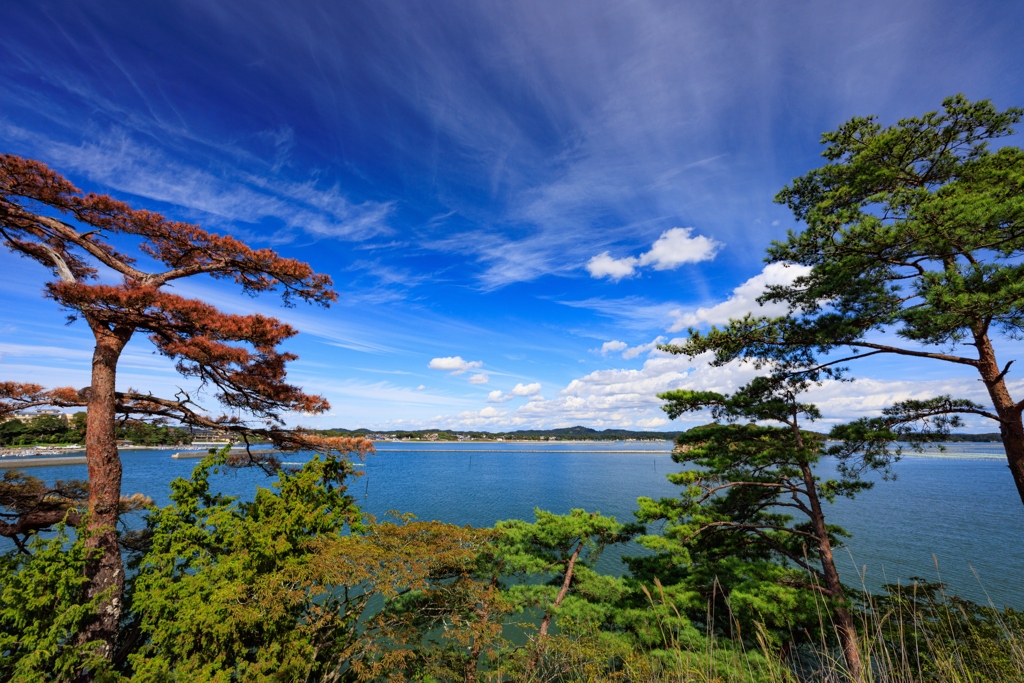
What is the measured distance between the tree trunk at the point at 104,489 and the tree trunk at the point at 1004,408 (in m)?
15.7

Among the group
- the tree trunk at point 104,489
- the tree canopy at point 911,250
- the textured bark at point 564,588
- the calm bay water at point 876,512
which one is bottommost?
the calm bay water at point 876,512

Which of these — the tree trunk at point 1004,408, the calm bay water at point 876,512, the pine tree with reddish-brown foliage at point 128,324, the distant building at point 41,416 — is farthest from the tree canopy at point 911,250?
the distant building at point 41,416

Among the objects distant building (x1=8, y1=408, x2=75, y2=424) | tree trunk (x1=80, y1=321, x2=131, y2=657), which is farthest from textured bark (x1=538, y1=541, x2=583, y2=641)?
distant building (x1=8, y1=408, x2=75, y2=424)

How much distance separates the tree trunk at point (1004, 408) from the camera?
24.6ft

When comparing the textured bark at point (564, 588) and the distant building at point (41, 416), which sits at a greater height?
the distant building at point (41, 416)

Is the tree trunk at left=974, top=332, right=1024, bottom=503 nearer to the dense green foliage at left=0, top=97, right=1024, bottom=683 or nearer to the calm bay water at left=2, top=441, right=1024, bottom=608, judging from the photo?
the dense green foliage at left=0, top=97, right=1024, bottom=683

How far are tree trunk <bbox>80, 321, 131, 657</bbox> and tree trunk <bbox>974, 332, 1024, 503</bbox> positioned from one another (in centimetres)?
1565

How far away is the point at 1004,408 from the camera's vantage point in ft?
25.3

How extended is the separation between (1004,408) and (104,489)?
54.0 feet

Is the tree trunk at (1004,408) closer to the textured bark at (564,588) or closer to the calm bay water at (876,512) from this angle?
the calm bay water at (876,512)

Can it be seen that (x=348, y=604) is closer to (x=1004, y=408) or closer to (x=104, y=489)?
(x=104, y=489)

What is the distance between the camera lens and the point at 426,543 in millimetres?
8688

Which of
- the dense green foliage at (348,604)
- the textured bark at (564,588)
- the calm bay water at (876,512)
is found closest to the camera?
Result: the dense green foliage at (348,604)

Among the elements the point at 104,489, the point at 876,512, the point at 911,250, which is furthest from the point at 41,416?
the point at 876,512
